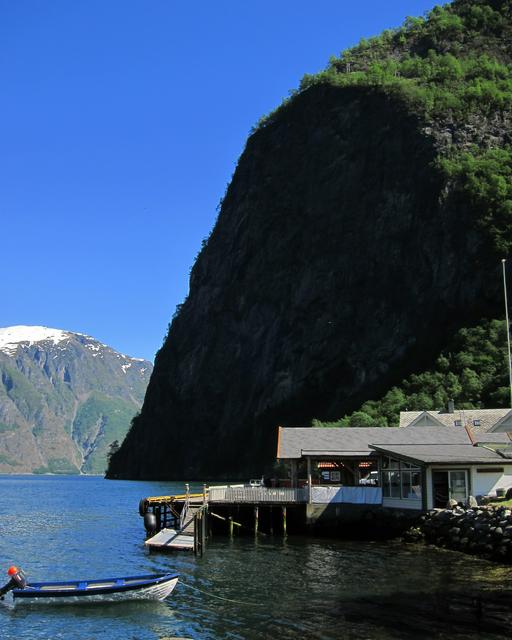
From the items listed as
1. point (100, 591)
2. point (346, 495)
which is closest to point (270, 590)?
point (100, 591)

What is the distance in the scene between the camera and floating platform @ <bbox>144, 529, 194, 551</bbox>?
4895 centimetres

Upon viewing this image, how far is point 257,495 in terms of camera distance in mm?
56938

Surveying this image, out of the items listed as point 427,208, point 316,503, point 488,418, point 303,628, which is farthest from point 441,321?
point 303,628

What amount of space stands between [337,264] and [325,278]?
150 inches

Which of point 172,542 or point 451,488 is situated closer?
point 172,542

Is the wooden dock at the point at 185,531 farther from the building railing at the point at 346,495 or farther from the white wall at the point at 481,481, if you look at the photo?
the white wall at the point at 481,481

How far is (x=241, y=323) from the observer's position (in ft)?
Answer: 598

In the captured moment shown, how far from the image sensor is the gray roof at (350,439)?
57656 millimetres

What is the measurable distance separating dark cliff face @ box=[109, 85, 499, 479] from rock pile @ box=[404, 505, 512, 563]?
77.5 meters

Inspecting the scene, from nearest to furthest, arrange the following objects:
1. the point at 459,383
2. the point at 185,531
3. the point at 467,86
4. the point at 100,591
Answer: the point at 100,591, the point at 185,531, the point at 459,383, the point at 467,86

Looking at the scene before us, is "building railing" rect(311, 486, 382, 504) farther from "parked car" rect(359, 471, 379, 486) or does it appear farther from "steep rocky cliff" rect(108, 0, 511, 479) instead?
"steep rocky cliff" rect(108, 0, 511, 479)

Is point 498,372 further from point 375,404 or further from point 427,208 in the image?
point 427,208

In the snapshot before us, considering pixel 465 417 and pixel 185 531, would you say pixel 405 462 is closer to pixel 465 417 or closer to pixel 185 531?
pixel 185 531

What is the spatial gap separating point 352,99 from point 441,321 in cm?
6615
